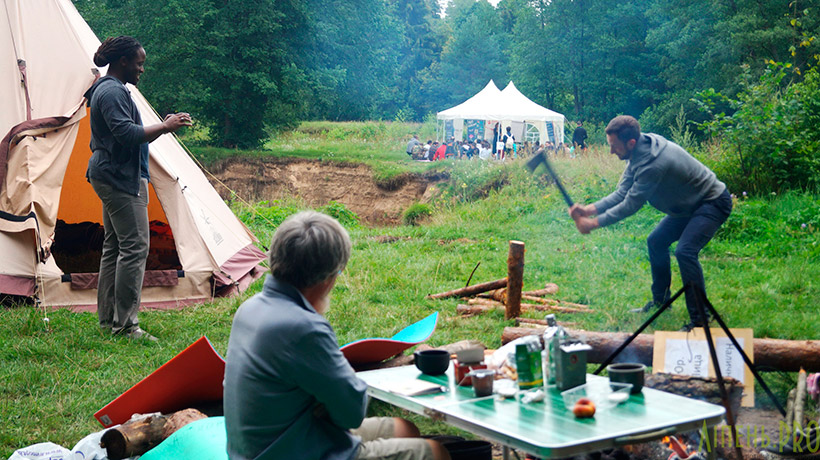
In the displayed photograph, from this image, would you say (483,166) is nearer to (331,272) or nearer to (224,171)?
(224,171)

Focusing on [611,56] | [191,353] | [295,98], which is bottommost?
[191,353]

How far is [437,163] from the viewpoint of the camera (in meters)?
15.7

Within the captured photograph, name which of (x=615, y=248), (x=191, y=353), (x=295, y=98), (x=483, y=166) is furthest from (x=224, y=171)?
(x=191, y=353)

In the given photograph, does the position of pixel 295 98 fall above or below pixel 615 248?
above

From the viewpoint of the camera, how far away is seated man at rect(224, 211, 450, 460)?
1.81 meters

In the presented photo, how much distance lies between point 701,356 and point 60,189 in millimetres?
4539

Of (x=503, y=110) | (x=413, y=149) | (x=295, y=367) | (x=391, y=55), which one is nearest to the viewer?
(x=295, y=367)

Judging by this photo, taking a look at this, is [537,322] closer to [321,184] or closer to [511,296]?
[511,296]

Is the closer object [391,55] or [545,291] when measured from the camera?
[545,291]

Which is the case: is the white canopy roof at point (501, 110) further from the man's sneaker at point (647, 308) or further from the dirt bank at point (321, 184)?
the man's sneaker at point (647, 308)

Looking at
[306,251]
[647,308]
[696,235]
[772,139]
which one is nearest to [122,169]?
[306,251]

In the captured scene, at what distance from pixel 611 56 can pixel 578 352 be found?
104ft

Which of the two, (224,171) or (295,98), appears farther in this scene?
(295,98)

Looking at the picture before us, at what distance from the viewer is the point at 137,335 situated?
4418 millimetres
